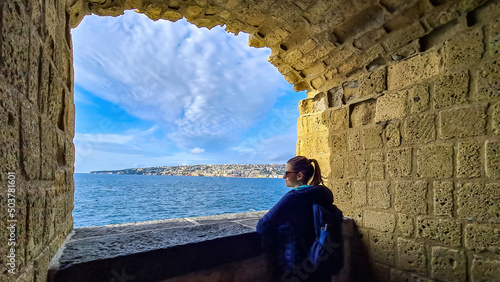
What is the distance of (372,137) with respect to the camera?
2.25 m

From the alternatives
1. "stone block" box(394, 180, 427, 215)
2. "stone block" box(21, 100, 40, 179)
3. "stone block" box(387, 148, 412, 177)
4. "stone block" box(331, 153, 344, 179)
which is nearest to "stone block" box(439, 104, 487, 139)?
"stone block" box(387, 148, 412, 177)

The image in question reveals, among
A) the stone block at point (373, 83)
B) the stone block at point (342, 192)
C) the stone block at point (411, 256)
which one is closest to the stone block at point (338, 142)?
the stone block at point (342, 192)

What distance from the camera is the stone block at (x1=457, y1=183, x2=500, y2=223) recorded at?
1535 mm

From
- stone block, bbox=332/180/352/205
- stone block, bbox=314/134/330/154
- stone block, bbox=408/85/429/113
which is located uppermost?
stone block, bbox=408/85/429/113

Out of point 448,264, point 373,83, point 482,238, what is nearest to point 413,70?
point 373,83

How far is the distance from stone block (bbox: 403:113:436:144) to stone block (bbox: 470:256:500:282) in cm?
79

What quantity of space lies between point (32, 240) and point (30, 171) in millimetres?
234

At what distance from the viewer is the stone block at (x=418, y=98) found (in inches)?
75.0

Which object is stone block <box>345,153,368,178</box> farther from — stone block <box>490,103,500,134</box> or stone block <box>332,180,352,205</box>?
stone block <box>490,103,500,134</box>

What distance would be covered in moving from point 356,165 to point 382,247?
70 centimetres

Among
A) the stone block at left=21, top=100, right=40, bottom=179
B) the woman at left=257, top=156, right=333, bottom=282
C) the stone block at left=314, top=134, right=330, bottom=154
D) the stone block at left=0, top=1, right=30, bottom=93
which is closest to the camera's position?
the stone block at left=0, top=1, right=30, bottom=93

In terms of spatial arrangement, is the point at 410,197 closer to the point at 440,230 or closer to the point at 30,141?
the point at 440,230

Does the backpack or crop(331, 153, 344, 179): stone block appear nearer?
the backpack

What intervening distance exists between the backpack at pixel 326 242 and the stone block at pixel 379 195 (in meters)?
0.87
